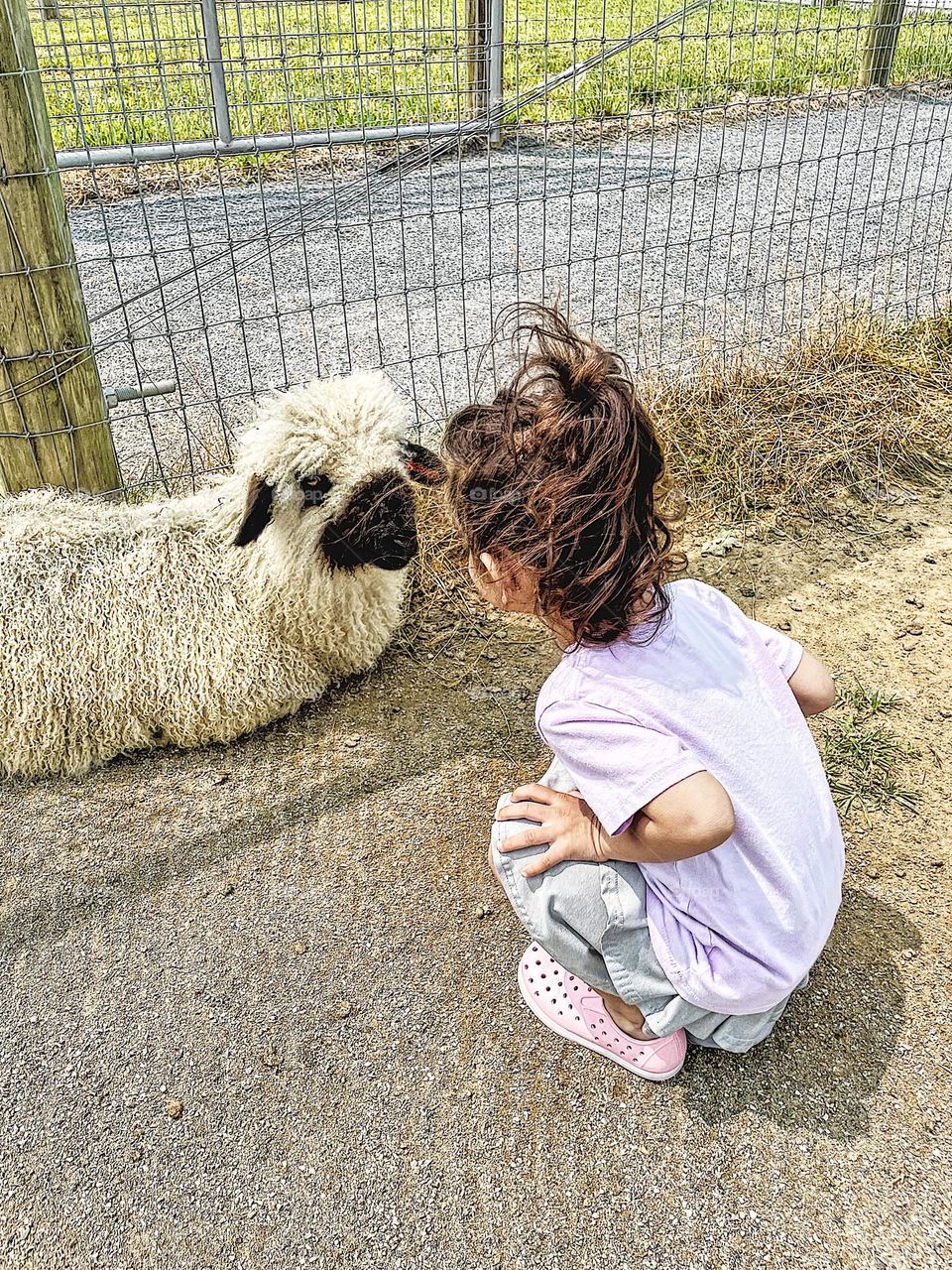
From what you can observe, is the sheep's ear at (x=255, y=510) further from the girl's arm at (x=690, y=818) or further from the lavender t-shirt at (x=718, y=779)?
the girl's arm at (x=690, y=818)

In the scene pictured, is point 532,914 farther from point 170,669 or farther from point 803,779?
point 170,669

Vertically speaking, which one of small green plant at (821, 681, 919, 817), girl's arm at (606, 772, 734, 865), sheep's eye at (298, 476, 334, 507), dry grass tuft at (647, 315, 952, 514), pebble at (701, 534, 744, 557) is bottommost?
small green plant at (821, 681, 919, 817)

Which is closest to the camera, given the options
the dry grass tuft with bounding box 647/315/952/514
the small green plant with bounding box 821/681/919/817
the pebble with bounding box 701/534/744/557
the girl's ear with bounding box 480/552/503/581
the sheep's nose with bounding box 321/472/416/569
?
the girl's ear with bounding box 480/552/503/581

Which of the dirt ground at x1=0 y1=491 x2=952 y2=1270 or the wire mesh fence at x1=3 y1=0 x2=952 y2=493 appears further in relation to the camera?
the wire mesh fence at x1=3 y1=0 x2=952 y2=493

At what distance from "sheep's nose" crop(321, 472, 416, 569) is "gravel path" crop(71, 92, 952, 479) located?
1281mm

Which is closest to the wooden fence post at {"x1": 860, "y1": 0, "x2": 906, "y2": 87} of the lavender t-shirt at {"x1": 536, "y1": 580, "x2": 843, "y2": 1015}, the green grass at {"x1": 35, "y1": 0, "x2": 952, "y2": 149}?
the green grass at {"x1": 35, "y1": 0, "x2": 952, "y2": 149}

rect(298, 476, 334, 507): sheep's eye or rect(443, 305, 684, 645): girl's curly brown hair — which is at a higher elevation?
rect(443, 305, 684, 645): girl's curly brown hair

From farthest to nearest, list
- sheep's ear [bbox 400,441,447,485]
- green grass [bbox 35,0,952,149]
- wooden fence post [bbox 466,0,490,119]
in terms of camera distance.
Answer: wooden fence post [bbox 466,0,490,119], green grass [bbox 35,0,952,149], sheep's ear [bbox 400,441,447,485]

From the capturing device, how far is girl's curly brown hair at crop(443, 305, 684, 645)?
1.83 metres

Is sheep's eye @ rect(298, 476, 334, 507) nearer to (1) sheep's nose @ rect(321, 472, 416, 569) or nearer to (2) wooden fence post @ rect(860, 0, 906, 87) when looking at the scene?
(1) sheep's nose @ rect(321, 472, 416, 569)

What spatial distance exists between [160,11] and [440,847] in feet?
27.9

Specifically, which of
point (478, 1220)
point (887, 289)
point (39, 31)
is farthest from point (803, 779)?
point (39, 31)

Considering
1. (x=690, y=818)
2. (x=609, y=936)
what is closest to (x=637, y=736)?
(x=690, y=818)

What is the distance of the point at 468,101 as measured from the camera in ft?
29.1
